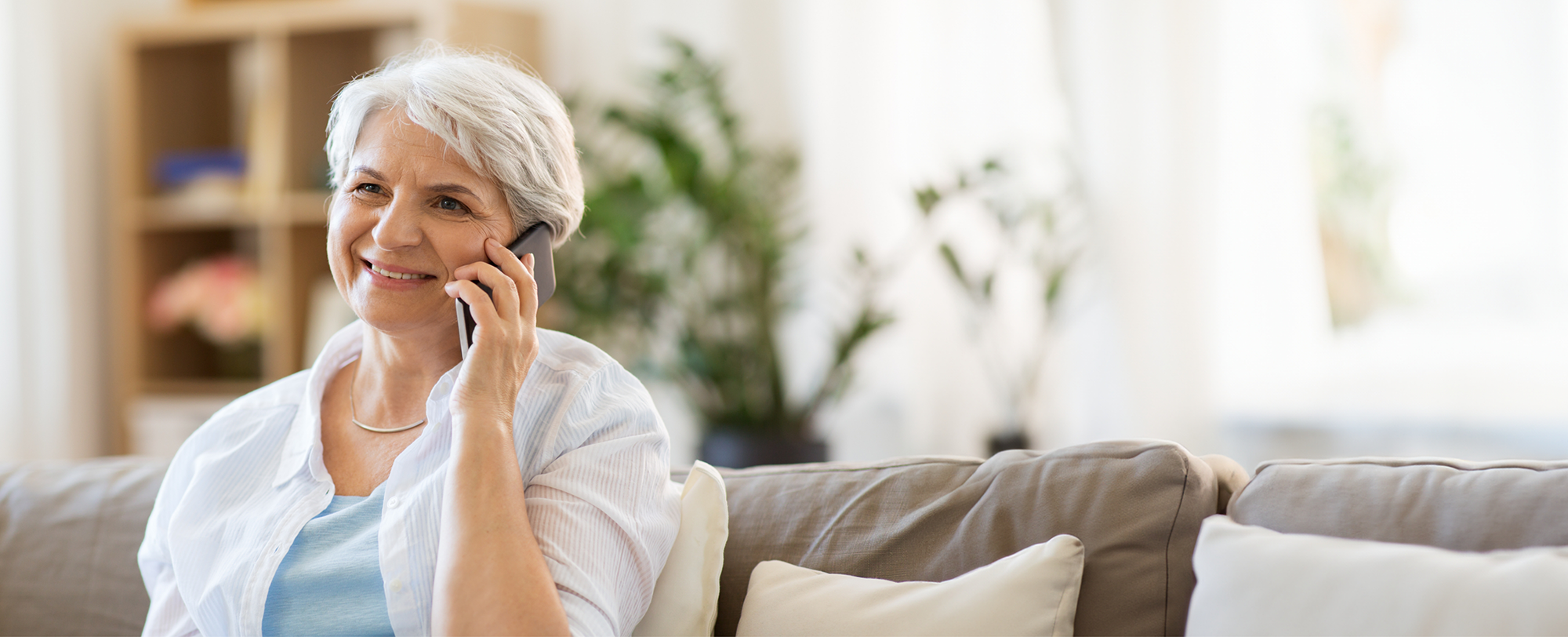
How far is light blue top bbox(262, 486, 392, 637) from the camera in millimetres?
1205

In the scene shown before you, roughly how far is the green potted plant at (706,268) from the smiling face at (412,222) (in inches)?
58.4

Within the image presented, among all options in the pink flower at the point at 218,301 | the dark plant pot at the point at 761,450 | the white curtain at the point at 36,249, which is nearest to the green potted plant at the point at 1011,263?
the dark plant pot at the point at 761,450

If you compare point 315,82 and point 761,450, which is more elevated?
point 315,82

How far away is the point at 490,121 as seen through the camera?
4.17 ft

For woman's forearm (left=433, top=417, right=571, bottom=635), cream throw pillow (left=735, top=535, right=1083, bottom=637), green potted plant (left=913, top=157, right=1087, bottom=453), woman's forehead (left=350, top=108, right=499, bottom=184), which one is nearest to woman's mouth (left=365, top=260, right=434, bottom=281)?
woman's forehead (left=350, top=108, right=499, bottom=184)

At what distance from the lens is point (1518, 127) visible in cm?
238

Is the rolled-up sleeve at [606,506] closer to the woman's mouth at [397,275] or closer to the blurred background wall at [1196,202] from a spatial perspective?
the woman's mouth at [397,275]

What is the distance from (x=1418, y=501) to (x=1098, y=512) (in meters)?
0.29

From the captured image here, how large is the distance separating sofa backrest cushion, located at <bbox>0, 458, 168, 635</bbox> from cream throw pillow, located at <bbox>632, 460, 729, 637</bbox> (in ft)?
2.32

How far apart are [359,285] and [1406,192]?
7.24 ft

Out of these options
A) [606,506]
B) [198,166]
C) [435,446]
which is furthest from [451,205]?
[198,166]

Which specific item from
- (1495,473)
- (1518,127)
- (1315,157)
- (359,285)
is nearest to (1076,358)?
(1315,157)

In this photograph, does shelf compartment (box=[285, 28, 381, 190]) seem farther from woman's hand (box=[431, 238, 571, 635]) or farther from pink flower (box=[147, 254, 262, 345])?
woman's hand (box=[431, 238, 571, 635])

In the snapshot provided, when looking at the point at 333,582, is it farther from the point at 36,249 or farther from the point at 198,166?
the point at 36,249
